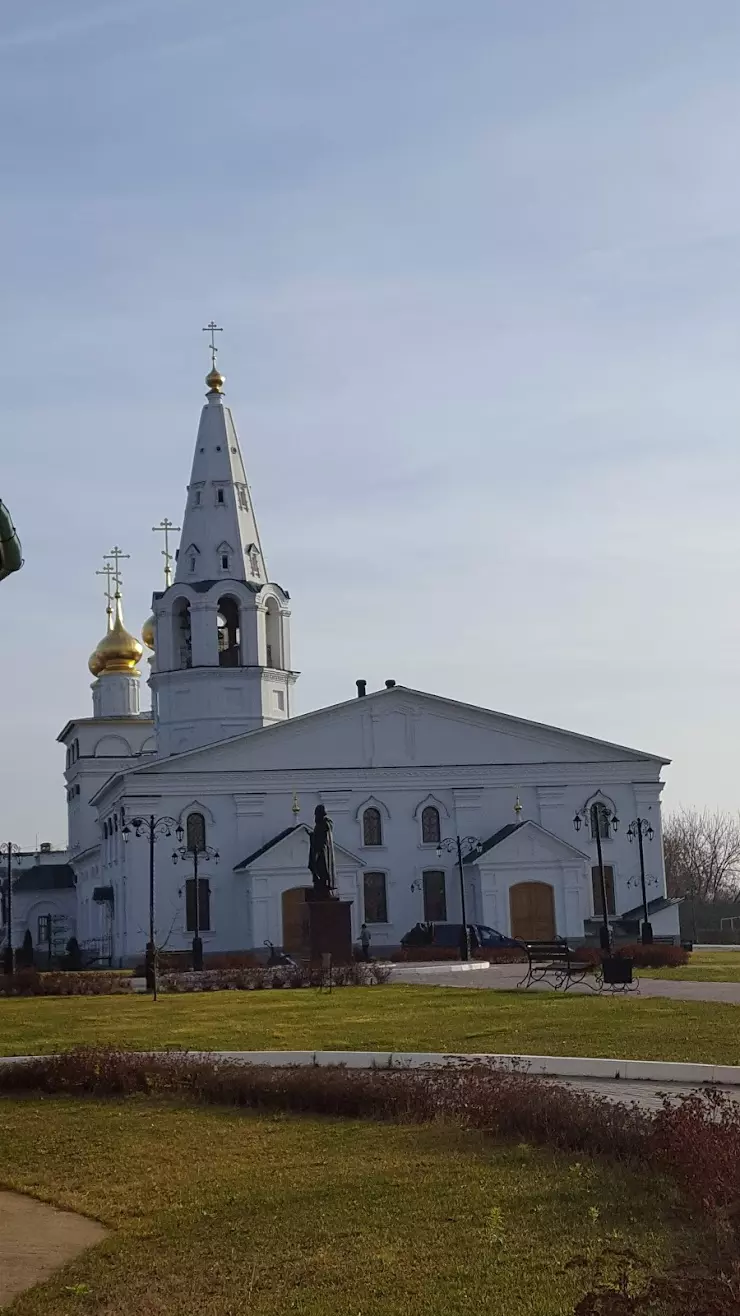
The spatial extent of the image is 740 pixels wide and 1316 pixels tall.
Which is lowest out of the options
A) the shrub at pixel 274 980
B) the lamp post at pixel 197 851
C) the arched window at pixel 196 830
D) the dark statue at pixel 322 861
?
the shrub at pixel 274 980

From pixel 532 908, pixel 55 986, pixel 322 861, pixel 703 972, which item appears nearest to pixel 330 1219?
pixel 55 986

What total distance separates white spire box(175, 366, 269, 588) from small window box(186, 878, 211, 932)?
917 cm

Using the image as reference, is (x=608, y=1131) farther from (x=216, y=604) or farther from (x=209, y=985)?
(x=216, y=604)

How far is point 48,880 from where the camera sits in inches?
2758

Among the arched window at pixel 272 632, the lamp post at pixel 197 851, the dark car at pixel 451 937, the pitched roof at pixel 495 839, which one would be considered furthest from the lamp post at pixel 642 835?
the lamp post at pixel 197 851

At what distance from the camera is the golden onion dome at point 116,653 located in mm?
70750

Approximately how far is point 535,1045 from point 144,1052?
372cm

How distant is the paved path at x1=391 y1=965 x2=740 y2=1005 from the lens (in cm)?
2330

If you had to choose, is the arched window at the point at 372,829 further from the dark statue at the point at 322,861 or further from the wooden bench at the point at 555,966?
the wooden bench at the point at 555,966

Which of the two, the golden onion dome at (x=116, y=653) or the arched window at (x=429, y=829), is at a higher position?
the golden onion dome at (x=116, y=653)

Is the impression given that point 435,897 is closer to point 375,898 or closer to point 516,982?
point 375,898

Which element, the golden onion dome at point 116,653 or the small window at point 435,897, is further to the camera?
the golden onion dome at point 116,653

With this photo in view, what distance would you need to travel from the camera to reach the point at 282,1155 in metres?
11.1

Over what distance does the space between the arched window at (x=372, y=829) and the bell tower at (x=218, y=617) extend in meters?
4.40
